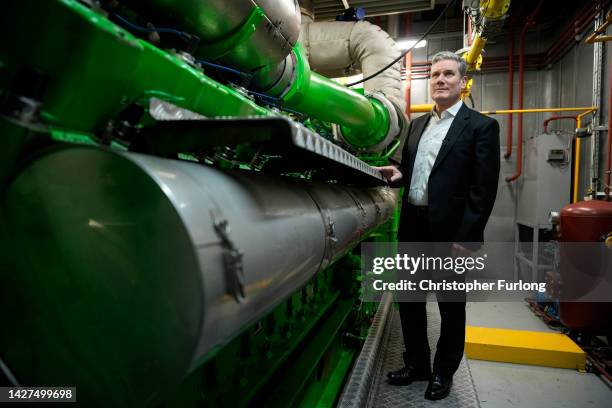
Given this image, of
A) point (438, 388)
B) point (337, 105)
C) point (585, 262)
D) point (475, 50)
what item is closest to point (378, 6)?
point (475, 50)

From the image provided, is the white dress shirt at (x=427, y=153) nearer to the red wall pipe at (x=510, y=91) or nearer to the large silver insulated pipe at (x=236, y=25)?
the large silver insulated pipe at (x=236, y=25)

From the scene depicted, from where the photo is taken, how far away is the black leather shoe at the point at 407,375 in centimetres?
210

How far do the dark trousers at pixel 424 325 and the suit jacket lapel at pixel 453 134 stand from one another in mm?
281

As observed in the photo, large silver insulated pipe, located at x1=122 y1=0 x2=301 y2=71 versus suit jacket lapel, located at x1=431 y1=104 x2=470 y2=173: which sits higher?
large silver insulated pipe, located at x1=122 y1=0 x2=301 y2=71

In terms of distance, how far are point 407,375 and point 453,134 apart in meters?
1.30

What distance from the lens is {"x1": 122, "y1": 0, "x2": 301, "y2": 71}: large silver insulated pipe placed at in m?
0.85

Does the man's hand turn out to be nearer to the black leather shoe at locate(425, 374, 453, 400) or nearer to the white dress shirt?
the white dress shirt

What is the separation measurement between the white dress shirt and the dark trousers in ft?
0.26

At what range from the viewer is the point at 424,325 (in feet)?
7.00

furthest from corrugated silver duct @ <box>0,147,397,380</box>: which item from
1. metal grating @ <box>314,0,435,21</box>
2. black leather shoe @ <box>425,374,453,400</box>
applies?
metal grating @ <box>314,0,435,21</box>

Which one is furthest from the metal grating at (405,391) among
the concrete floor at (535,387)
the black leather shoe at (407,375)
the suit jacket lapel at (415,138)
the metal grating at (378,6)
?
the metal grating at (378,6)

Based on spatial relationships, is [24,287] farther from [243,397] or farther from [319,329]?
[319,329]

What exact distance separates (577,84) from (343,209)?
412cm

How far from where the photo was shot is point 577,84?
4070 millimetres
